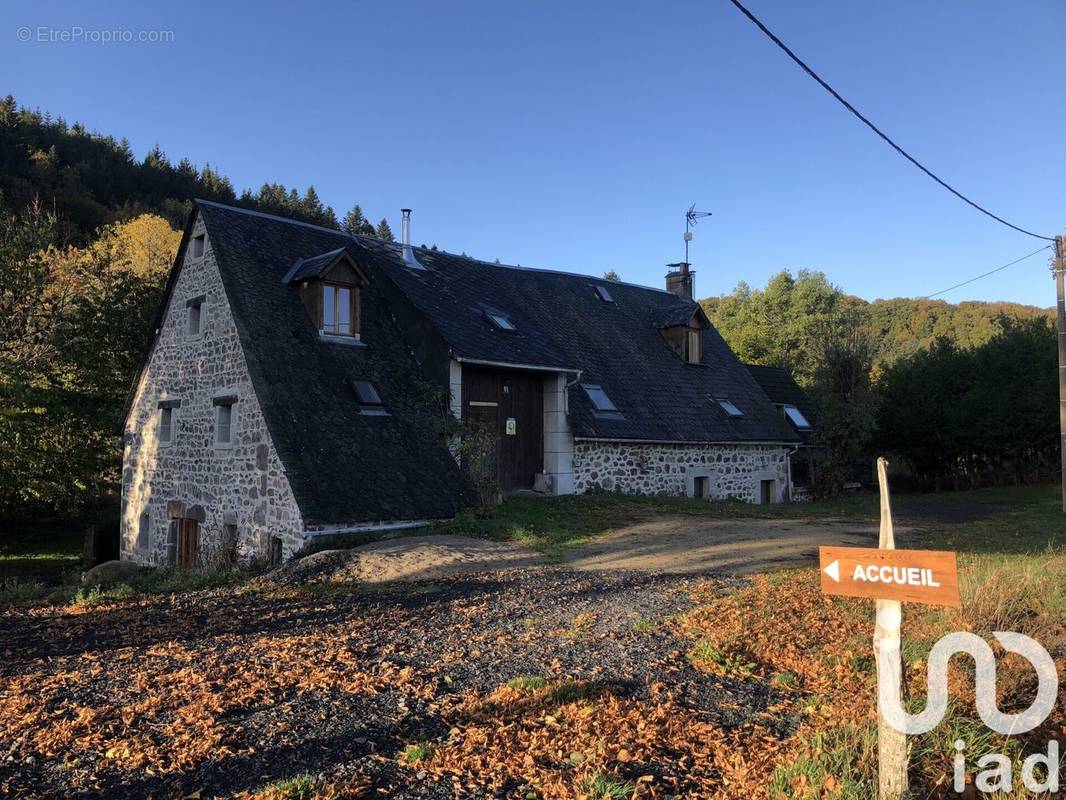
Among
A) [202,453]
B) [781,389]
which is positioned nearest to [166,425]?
[202,453]

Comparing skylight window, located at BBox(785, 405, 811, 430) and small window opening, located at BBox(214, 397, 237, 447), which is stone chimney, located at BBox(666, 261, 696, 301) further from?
small window opening, located at BBox(214, 397, 237, 447)

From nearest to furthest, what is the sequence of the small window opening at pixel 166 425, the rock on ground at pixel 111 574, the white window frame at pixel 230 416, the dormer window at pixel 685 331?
the rock on ground at pixel 111 574 < the white window frame at pixel 230 416 < the small window opening at pixel 166 425 < the dormer window at pixel 685 331

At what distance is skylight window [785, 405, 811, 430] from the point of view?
26.3m

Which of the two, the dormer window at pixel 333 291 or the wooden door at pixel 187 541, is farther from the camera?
the dormer window at pixel 333 291

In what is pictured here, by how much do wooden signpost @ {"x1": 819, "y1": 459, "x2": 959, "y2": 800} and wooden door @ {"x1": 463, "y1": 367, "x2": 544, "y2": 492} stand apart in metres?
13.4

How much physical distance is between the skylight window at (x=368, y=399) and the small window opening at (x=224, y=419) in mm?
2372

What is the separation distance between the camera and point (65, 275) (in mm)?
23547

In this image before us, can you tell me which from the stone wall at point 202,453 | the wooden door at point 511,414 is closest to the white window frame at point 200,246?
the stone wall at point 202,453

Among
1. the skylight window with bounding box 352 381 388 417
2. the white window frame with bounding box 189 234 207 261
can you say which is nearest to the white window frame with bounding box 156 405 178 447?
the white window frame with bounding box 189 234 207 261

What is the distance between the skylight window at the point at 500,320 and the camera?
18969 mm

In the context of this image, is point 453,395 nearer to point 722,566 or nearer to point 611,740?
point 722,566

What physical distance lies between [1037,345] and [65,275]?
117ft

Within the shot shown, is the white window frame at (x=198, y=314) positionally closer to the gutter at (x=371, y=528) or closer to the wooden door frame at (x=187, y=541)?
the wooden door frame at (x=187, y=541)

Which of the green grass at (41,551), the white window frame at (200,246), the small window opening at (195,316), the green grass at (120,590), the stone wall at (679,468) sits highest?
the white window frame at (200,246)
